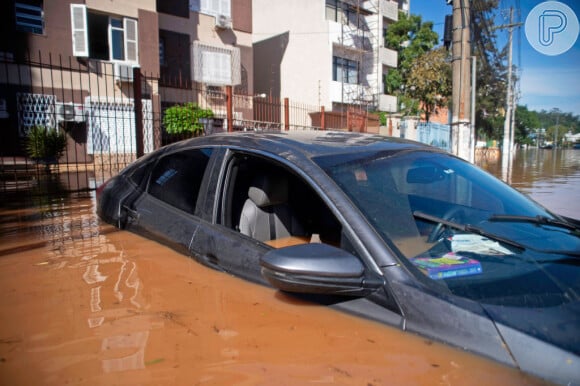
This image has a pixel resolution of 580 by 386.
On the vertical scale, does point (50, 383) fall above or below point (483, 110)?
below

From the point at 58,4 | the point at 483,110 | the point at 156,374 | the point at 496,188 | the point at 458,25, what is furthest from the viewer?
the point at 483,110

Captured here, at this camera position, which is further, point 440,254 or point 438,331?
point 440,254

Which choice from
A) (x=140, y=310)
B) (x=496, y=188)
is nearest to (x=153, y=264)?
(x=140, y=310)

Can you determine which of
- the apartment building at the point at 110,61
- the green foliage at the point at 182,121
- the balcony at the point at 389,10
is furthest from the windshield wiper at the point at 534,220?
the balcony at the point at 389,10

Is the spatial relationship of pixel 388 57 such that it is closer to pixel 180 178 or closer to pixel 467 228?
pixel 180 178

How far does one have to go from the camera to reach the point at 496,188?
106 inches

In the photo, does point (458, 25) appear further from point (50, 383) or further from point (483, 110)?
point (483, 110)

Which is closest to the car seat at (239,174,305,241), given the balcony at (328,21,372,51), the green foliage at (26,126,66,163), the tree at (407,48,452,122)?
the green foliage at (26,126,66,163)

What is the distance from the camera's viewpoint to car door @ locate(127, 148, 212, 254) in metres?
2.76

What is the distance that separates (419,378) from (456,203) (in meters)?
1.27

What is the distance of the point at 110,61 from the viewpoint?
16422mm

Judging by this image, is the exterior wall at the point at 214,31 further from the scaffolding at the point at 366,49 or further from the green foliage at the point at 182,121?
the scaffolding at the point at 366,49

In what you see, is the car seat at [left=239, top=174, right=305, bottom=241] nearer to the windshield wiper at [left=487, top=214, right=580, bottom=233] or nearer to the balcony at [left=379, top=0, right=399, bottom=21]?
the windshield wiper at [left=487, top=214, right=580, bottom=233]

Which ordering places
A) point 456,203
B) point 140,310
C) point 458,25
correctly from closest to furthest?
point 140,310 < point 456,203 < point 458,25
